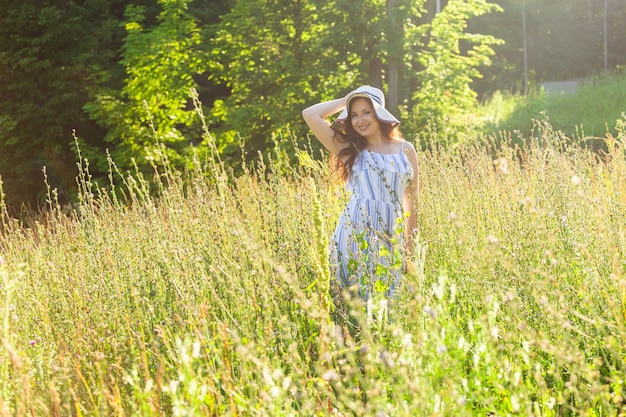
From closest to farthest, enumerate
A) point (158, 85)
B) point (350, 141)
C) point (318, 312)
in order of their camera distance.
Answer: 1. point (318, 312)
2. point (350, 141)
3. point (158, 85)

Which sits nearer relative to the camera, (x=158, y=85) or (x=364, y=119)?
(x=364, y=119)

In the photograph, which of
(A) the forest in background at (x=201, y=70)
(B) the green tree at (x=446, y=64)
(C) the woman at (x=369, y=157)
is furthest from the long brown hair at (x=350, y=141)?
(B) the green tree at (x=446, y=64)

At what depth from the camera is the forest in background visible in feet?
39.8

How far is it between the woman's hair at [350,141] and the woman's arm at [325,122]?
0.05 m

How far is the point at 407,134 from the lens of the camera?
12.2m

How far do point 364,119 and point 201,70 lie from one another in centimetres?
914

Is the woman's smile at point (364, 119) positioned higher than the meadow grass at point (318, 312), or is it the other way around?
the woman's smile at point (364, 119)

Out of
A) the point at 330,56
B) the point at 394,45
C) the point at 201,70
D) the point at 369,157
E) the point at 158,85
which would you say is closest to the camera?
the point at 369,157

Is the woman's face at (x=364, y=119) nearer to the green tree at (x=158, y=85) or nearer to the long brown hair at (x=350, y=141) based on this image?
Answer: the long brown hair at (x=350, y=141)

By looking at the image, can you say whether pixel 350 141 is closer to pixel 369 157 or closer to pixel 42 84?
pixel 369 157

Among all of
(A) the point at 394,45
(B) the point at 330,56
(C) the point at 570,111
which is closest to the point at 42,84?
(B) the point at 330,56

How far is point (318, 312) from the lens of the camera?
2213 mm

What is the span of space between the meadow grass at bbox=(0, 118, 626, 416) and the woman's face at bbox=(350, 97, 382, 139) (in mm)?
467

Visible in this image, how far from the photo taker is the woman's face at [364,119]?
15.2ft
